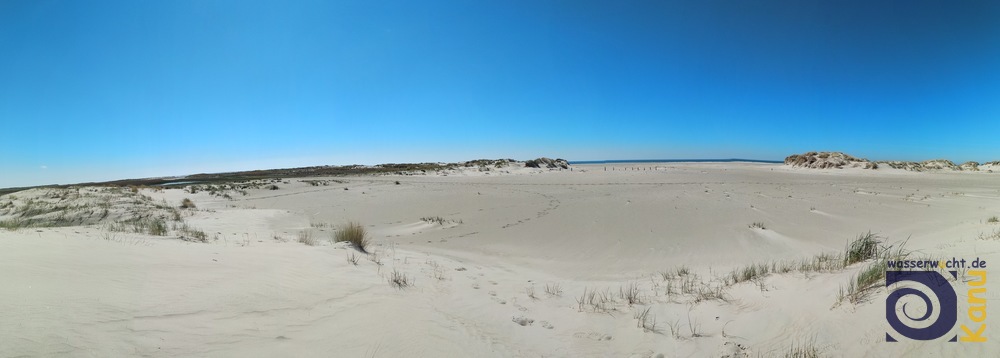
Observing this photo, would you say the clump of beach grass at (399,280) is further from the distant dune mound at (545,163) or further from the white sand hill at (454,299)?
the distant dune mound at (545,163)

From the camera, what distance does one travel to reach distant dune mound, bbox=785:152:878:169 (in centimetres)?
3556

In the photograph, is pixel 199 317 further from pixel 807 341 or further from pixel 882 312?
pixel 882 312

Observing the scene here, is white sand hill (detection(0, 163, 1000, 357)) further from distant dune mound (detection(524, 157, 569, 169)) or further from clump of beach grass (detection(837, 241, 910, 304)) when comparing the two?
distant dune mound (detection(524, 157, 569, 169))

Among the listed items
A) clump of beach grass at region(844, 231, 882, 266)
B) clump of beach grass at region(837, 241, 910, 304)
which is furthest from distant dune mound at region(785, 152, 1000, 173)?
clump of beach grass at region(837, 241, 910, 304)

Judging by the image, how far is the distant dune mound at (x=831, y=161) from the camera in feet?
117

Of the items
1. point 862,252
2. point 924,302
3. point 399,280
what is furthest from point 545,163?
point 924,302

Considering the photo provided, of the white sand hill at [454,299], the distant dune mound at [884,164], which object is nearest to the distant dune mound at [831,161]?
the distant dune mound at [884,164]

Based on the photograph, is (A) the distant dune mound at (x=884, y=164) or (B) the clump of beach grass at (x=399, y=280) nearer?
(B) the clump of beach grass at (x=399, y=280)

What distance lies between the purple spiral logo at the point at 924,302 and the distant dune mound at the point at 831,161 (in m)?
43.4

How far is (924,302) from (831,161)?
46076mm

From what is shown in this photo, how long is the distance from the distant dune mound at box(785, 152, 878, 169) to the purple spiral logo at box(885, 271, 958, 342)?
43.4m

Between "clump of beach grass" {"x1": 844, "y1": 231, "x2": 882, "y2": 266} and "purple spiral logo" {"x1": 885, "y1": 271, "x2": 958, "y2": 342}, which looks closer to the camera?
"purple spiral logo" {"x1": 885, "y1": 271, "x2": 958, "y2": 342}

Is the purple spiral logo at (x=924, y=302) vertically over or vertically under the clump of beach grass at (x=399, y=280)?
over

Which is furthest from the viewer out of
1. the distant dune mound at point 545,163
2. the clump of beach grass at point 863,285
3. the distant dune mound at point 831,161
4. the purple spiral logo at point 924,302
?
the distant dune mound at point 545,163
